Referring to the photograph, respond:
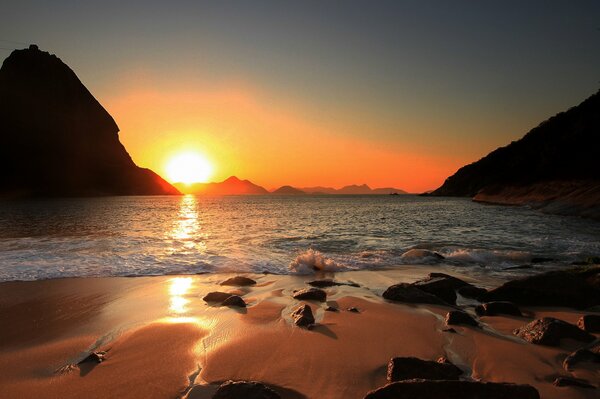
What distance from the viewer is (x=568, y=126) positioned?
268 feet

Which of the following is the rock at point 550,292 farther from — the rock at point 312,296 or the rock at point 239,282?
the rock at point 239,282

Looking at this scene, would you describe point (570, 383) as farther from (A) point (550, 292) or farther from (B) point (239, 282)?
(B) point (239, 282)

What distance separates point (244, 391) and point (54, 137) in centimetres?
18757

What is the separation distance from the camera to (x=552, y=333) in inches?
244

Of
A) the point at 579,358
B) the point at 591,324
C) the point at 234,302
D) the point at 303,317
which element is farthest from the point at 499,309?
the point at 234,302

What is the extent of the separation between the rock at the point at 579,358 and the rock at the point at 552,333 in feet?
1.95

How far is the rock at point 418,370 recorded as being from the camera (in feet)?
15.5

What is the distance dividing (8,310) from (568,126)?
101m

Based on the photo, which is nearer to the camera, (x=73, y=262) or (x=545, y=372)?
(x=545, y=372)

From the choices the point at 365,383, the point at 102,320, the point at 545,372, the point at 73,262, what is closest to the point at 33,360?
the point at 102,320

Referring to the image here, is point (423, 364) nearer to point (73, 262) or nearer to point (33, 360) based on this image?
point (33, 360)

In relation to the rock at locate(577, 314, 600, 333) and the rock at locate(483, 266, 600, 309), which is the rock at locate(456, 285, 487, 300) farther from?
the rock at locate(577, 314, 600, 333)

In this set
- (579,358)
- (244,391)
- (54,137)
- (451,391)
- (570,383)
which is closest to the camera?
(451,391)

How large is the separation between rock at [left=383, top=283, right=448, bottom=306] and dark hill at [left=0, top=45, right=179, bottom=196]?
15599 cm
